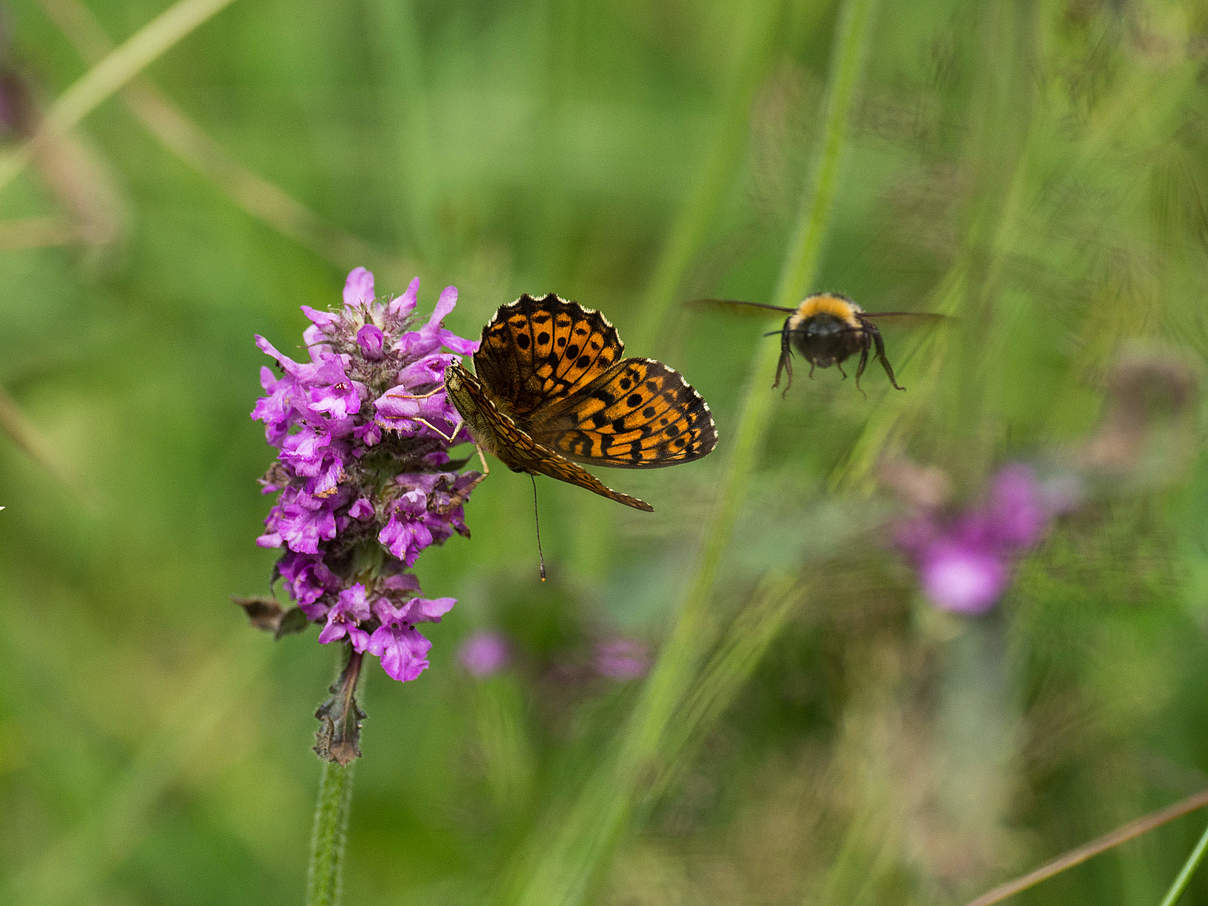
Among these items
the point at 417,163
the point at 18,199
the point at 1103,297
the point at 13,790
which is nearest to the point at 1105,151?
the point at 1103,297

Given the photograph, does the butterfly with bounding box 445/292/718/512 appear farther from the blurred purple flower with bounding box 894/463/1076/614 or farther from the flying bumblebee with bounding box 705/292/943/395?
the blurred purple flower with bounding box 894/463/1076/614

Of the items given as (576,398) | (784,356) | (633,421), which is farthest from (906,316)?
(576,398)

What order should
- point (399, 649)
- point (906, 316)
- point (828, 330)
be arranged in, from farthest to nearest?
point (828, 330), point (906, 316), point (399, 649)

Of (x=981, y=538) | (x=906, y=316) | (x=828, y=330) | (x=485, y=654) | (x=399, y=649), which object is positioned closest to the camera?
(x=399, y=649)

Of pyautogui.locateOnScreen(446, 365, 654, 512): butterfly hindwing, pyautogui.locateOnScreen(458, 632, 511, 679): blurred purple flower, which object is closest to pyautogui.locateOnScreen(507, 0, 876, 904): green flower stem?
pyautogui.locateOnScreen(446, 365, 654, 512): butterfly hindwing

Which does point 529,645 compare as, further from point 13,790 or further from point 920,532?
point 13,790

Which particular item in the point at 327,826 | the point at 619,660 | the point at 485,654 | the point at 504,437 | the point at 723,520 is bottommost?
the point at 327,826

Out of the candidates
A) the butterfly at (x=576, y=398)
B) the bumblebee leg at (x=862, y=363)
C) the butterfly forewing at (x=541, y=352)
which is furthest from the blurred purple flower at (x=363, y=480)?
the bumblebee leg at (x=862, y=363)

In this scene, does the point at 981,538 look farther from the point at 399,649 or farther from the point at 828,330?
the point at 399,649
